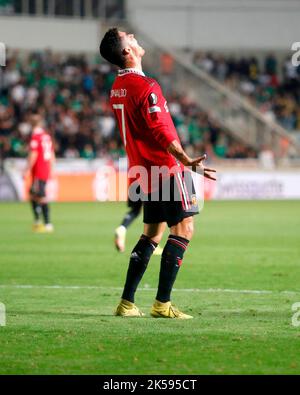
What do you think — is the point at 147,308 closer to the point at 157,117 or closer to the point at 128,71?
the point at 157,117

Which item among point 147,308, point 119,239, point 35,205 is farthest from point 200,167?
point 35,205

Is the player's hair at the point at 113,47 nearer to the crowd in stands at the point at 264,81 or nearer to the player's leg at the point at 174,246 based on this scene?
the player's leg at the point at 174,246

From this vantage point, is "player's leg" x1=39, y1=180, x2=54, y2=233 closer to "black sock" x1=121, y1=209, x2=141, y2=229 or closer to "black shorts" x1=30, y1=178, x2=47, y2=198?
"black shorts" x1=30, y1=178, x2=47, y2=198

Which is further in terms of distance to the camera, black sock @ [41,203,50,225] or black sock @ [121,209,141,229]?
black sock @ [41,203,50,225]

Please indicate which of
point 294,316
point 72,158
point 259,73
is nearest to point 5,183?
point 72,158

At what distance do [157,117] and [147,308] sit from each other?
2.05 meters

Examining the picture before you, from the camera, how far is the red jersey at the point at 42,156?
72.4 feet

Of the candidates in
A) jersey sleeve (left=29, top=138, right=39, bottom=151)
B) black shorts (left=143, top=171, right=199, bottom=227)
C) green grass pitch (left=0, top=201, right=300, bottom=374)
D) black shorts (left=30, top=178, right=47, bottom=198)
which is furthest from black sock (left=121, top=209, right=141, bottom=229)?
jersey sleeve (left=29, top=138, right=39, bottom=151)

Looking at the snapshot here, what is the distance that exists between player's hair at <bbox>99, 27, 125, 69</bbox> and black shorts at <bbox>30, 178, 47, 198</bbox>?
12463 millimetres

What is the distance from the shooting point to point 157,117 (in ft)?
29.8

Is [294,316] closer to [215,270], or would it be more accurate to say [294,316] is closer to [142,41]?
[215,270]

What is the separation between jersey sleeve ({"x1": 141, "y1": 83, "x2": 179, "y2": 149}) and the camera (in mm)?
9031

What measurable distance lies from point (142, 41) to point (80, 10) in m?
2.72

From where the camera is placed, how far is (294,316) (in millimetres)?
9250
